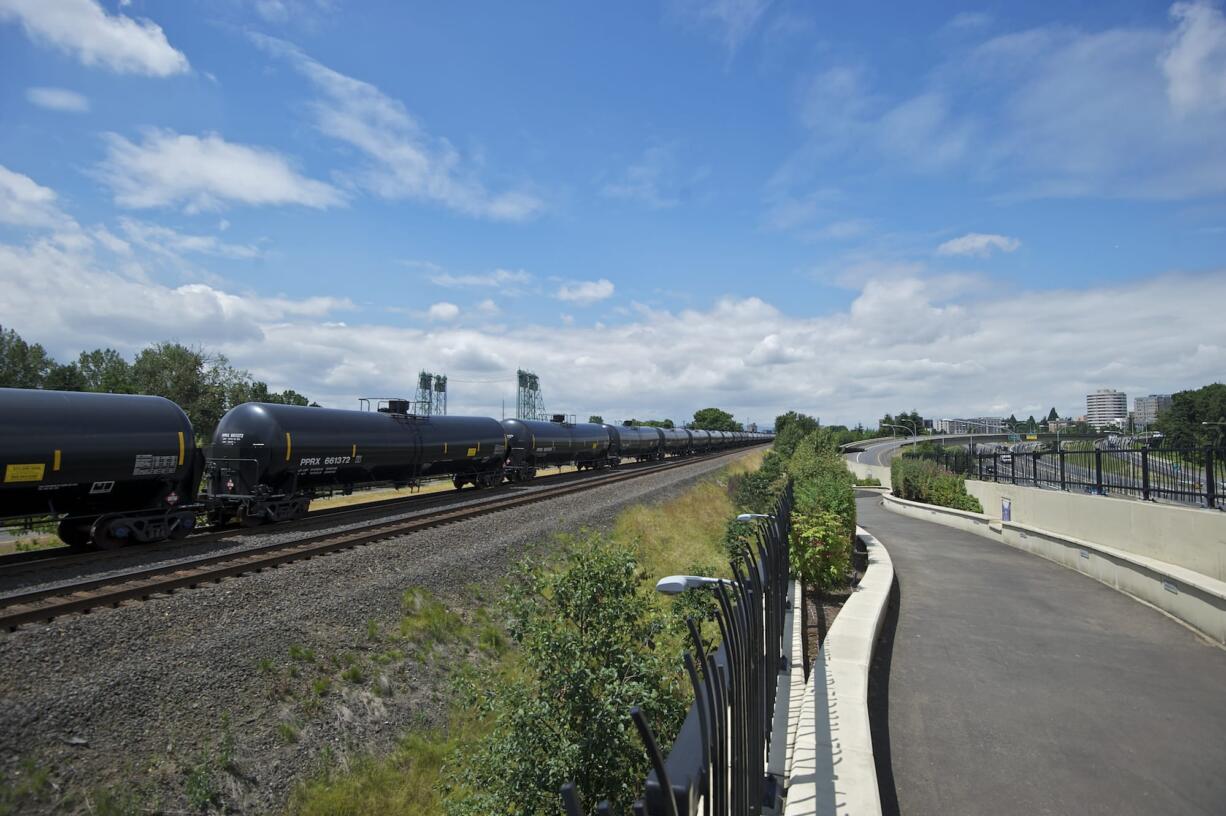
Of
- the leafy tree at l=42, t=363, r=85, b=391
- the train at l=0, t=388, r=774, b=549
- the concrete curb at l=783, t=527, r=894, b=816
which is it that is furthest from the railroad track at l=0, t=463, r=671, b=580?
the leafy tree at l=42, t=363, r=85, b=391

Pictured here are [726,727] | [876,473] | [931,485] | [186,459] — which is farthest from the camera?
[876,473]

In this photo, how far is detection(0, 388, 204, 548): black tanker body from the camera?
40.2 feet

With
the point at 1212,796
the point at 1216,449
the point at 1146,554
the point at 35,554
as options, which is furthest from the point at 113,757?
the point at 1216,449

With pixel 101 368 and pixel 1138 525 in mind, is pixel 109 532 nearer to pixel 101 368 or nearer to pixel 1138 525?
pixel 1138 525

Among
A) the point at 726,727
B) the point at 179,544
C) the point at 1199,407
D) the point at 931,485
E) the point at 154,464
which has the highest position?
the point at 1199,407

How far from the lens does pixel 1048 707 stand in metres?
6.28

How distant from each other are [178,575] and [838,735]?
33.9 ft

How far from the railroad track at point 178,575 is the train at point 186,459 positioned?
3186 millimetres

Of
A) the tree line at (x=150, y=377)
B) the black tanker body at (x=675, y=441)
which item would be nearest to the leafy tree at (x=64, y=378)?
the tree line at (x=150, y=377)

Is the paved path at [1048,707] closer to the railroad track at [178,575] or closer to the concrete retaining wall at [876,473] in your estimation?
the railroad track at [178,575]

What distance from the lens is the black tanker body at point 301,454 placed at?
1736 cm

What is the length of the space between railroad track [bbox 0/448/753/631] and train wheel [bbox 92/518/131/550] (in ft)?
10.1

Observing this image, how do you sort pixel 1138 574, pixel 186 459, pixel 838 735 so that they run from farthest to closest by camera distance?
pixel 186 459, pixel 1138 574, pixel 838 735

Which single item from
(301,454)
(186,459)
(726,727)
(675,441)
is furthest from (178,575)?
(675,441)
